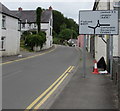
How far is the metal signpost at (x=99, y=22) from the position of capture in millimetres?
12555

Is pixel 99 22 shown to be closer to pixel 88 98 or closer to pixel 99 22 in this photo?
pixel 99 22

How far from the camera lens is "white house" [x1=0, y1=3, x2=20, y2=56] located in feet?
95.4

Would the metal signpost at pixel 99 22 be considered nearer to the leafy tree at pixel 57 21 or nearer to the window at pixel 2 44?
the window at pixel 2 44

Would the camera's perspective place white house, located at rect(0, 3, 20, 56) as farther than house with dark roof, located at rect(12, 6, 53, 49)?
No

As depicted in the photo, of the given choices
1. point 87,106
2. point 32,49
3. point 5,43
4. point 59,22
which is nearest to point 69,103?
point 87,106

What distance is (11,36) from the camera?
3177cm

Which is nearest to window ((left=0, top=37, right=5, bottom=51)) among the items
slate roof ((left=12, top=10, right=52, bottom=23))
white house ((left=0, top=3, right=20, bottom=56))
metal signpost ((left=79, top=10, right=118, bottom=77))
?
white house ((left=0, top=3, right=20, bottom=56))

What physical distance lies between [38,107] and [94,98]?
6.84 ft

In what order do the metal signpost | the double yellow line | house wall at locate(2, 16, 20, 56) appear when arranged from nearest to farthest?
the double yellow line → the metal signpost → house wall at locate(2, 16, 20, 56)

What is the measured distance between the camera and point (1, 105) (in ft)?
23.9

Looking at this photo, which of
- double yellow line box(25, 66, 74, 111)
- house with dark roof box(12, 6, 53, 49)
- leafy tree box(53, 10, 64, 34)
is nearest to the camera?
double yellow line box(25, 66, 74, 111)

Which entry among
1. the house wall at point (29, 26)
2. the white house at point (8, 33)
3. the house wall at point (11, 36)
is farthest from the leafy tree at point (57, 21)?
the house wall at point (11, 36)

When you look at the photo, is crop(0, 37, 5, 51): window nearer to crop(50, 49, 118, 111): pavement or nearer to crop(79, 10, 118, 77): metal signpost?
crop(79, 10, 118, 77): metal signpost

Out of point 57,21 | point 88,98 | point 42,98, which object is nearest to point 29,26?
point 57,21
